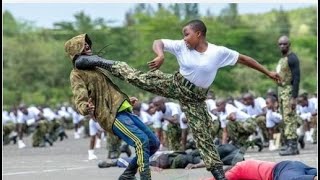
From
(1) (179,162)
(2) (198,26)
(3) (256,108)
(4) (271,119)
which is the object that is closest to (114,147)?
(4) (271,119)

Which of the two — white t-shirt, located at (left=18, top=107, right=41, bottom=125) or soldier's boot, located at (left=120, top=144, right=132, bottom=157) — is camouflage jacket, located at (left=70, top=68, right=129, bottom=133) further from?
white t-shirt, located at (left=18, top=107, right=41, bottom=125)

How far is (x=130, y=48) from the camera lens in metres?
58.0

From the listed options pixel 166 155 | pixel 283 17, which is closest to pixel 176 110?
pixel 166 155

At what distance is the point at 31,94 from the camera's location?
72.4m

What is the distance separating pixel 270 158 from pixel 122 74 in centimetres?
677

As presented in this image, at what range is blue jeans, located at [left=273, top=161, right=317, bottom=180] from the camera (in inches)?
387

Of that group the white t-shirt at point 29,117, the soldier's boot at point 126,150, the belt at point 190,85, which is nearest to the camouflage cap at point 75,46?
the belt at point 190,85

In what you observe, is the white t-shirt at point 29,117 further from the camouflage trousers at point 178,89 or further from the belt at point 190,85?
the belt at point 190,85

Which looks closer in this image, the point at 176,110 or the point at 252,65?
the point at 252,65

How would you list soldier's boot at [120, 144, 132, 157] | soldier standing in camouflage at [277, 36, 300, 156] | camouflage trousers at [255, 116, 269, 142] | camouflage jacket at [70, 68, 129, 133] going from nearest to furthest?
camouflage jacket at [70, 68, 129, 133]
soldier standing in camouflage at [277, 36, 300, 156]
soldier's boot at [120, 144, 132, 157]
camouflage trousers at [255, 116, 269, 142]

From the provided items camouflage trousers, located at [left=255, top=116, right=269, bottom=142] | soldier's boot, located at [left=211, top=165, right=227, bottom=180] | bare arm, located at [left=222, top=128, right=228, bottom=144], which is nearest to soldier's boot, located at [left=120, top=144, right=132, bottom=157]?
bare arm, located at [left=222, top=128, right=228, bottom=144]

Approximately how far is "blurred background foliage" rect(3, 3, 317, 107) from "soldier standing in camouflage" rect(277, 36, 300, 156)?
35.3 metres

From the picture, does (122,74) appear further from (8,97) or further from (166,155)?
(8,97)

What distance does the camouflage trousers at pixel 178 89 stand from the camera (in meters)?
11.1
